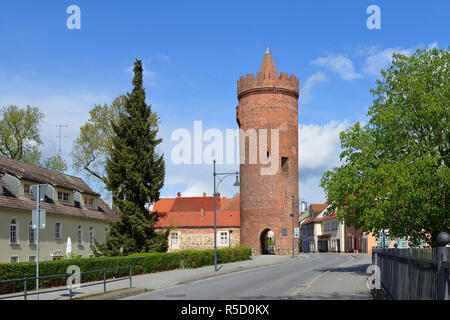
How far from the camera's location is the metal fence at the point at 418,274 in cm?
798

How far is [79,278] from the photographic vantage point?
21.6 meters

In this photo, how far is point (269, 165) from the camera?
5541cm

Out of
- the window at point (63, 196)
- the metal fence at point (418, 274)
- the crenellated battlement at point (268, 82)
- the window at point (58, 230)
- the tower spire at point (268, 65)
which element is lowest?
the window at point (58, 230)

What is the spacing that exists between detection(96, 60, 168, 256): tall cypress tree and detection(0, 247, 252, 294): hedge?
3601 millimetres

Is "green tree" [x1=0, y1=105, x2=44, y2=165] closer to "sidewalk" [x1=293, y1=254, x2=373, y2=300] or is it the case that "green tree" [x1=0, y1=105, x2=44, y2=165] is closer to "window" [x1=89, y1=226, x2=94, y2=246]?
"window" [x1=89, y1=226, x2=94, y2=246]

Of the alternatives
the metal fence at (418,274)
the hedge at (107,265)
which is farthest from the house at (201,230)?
the metal fence at (418,274)

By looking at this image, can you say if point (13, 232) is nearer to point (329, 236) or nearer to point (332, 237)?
point (332, 237)

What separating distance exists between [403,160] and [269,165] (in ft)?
103

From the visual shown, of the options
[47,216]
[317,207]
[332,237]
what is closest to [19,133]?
[47,216]

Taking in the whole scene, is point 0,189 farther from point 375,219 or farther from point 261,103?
point 261,103

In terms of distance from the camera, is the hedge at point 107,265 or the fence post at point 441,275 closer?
the fence post at point 441,275

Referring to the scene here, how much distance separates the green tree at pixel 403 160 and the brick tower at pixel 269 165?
27.4 metres

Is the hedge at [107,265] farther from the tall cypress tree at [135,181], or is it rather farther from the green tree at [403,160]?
the green tree at [403,160]

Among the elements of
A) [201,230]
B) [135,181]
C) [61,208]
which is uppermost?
[135,181]
